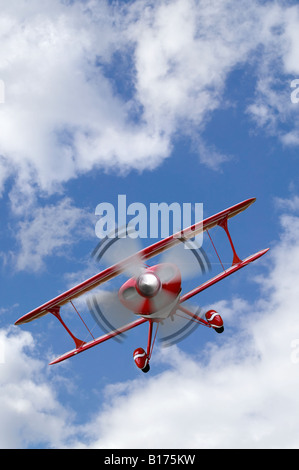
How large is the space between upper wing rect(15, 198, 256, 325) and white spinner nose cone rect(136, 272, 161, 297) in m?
1.82

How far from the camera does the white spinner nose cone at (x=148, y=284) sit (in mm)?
24672

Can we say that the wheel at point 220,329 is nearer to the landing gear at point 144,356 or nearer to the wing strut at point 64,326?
the landing gear at point 144,356

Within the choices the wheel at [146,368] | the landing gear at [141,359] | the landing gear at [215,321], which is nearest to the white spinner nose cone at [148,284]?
the landing gear at [141,359]

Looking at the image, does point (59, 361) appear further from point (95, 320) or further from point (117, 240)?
point (117, 240)

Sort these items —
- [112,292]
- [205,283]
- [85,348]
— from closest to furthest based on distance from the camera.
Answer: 1. [112,292]
2. [205,283]
3. [85,348]

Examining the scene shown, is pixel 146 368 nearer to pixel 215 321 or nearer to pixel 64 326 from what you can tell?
pixel 215 321

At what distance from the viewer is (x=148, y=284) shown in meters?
24.7

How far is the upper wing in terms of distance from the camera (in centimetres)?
2662

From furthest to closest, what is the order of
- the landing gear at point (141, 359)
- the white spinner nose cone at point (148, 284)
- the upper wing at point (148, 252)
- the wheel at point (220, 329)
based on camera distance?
the wheel at point (220, 329) → the landing gear at point (141, 359) → the upper wing at point (148, 252) → the white spinner nose cone at point (148, 284)
